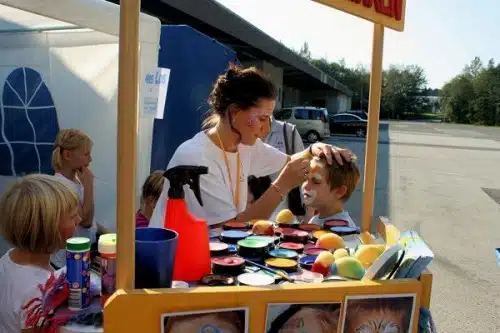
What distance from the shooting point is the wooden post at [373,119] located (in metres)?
1.48

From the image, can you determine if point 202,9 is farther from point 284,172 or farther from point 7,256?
point 7,256

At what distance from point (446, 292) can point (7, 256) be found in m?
3.58

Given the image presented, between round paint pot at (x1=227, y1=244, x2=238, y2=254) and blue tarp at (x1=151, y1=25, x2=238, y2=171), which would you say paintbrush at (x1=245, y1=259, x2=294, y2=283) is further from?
blue tarp at (x1=151, y1=25, x2=238, y2=171)

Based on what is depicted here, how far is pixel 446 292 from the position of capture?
154 inches

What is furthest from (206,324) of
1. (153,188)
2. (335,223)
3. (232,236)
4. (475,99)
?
(475,99)

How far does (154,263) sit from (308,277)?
1.43 feet

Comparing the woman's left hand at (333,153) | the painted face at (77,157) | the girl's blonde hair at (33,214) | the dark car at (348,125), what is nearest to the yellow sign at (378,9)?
the woman's left hand at (333,153)

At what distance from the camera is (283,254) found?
144 centimetres

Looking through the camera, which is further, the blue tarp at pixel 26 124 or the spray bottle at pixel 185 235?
the blue tarp at pixel 26 124

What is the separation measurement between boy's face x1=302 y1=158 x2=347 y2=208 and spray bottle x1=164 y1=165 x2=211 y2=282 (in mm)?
901

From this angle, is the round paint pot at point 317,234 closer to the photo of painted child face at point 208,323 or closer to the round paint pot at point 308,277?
the round paint pot at point 308,277

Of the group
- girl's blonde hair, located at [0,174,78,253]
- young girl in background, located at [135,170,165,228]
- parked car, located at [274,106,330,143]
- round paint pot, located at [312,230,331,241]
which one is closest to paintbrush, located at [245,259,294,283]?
round paint pot, located at [312,230,331,241]

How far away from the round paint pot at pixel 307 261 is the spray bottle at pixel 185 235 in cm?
29

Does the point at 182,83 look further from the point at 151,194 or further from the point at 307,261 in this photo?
the point at 307,261
